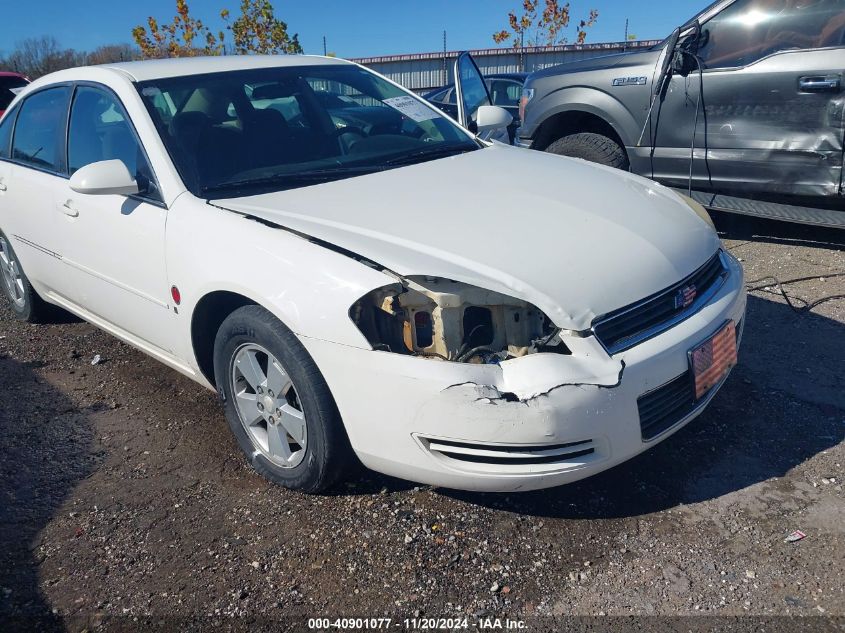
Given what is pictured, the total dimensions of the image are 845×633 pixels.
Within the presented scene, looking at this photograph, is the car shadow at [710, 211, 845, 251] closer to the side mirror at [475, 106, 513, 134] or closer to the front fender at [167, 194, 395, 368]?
the side mirror at [475, 106, 513, 134]

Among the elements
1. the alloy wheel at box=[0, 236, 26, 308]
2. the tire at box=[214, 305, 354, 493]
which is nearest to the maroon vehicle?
the alloy wheel at box=[0, 236, 26, 308]

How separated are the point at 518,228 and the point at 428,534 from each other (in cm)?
115

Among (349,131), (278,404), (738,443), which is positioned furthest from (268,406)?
(738,443)

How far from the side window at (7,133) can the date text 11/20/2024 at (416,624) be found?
3752 mm

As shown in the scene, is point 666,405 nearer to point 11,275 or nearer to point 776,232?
point 776,232

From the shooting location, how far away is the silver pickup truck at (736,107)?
15.5ft

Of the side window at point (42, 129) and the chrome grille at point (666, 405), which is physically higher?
the side window at point (42, 129)

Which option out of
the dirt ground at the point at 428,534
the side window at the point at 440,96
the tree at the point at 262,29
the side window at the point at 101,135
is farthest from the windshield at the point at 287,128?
the tree at the point at 262,29

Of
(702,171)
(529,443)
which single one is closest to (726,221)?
(702,171)

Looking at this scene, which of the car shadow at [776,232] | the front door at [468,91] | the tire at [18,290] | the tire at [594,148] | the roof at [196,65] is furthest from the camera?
the tire at [594,148]

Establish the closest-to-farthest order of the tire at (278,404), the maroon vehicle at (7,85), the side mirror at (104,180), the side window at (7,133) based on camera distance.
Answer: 1. the tire at (278,404)
2. the side mirror at (104,180)
3. the side window at (7,133)
4. the maroon vehicle at (7,85)

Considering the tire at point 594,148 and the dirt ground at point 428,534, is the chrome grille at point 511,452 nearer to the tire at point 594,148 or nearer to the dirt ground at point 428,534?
the dirt ground at point 428,534

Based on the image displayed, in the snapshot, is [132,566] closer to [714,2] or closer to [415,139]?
[415,139]

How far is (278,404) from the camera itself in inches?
109
